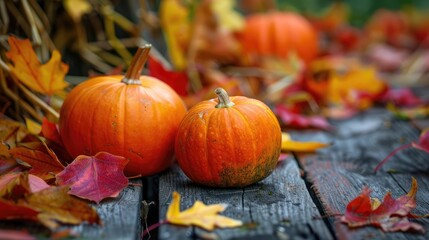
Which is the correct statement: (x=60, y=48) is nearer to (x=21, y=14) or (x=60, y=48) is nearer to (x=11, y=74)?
(x=21, y=14)

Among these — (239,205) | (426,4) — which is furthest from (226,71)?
(426,4)

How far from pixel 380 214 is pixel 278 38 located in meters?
2.13

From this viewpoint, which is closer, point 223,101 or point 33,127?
point 223,101

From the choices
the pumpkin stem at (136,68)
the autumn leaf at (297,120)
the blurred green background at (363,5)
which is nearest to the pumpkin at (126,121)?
the pumpkin stem at (136,68)

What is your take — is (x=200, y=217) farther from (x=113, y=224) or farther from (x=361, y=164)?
(x=361, y=164)

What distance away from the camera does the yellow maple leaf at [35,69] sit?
5.69 ft

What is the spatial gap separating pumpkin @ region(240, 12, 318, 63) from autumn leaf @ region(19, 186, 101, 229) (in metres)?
2.22

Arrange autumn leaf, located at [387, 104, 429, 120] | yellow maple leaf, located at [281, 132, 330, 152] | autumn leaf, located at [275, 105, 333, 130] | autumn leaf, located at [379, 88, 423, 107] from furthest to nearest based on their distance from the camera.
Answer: autumn leaf, located at [379, 88, 423, 107]
autumn leaf, located at [387, 104, 429, 120]
autumn leaf, located at [275, 105, 333, 130]
yellow maple leaf, located at [281, 132, 330, 152]

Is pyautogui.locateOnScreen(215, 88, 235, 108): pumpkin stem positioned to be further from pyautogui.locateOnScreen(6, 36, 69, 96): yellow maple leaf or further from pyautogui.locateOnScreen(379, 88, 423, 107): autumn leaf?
pyautogui.locateOnScreen(379, 88, 423, 107): autumn leaf

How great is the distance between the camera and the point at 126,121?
1.64 m

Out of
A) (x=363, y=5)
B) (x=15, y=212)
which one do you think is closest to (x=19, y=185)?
(x=15, y=212)

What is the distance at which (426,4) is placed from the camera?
533 centimetres

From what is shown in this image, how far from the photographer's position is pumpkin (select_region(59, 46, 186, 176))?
5.40ft

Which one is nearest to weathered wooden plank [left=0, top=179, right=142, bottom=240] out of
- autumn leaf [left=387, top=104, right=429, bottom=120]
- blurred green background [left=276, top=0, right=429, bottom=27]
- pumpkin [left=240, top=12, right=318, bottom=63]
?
autumn leaf [left=387, top=104, right=429, bottom=120]
